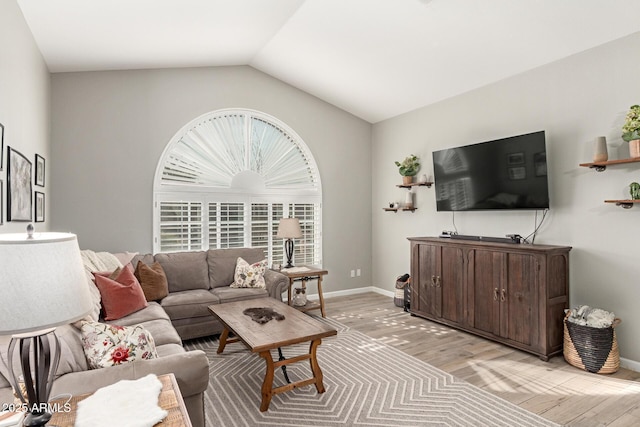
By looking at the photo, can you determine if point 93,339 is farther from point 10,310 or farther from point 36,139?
point 36,139

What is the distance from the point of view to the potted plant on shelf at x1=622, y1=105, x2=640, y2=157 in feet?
9.83

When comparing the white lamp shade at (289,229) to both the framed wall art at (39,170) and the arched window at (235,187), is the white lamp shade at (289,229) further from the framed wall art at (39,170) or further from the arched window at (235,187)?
the framed wall art at (39,170)

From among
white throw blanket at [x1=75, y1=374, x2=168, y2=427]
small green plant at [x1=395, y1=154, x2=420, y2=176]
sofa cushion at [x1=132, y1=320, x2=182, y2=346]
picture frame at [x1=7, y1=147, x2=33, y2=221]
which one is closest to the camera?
white throw blanket at [x1=75, y1=374, x2=168, y2=427]

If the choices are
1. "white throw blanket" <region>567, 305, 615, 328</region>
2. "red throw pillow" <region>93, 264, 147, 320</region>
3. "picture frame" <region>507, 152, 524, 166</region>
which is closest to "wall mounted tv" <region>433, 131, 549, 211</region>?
"picture frame" <region>507, 152, 524, 166</region>

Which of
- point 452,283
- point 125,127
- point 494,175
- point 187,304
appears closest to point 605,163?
point 494,175

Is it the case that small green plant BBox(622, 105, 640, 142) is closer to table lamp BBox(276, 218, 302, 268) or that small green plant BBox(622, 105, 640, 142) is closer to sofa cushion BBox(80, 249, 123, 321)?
table lamp BBox(276, 218, 302, 268)

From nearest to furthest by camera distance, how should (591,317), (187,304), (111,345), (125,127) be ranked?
(111,345) → (591,317) → (187,304) → (125,127)

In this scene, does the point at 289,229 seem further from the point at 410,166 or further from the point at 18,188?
the point at 18,188

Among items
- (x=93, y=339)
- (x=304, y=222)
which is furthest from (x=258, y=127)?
(x=93, y=339)

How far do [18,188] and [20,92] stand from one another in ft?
2.47

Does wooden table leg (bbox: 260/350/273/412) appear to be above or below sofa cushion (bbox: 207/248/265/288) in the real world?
below

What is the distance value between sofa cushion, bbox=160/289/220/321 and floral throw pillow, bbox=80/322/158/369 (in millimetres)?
1755

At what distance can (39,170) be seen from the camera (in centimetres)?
360

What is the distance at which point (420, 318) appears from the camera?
4.75 m
